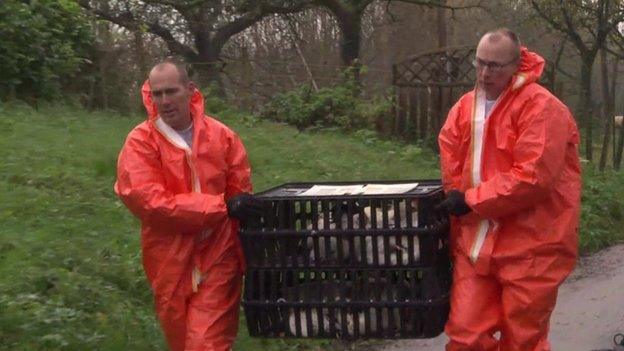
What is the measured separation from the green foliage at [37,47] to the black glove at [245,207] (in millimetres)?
9415

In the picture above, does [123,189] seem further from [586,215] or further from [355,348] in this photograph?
[586,215]

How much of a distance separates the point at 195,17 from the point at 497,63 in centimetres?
1927

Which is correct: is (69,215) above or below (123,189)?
below

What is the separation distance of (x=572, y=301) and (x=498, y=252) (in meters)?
4.32

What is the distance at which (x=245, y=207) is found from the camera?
564cm

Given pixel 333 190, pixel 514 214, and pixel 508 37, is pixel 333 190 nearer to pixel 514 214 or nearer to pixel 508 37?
pixel 514 214

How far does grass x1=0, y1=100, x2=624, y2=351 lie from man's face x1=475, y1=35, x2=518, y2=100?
2.79 metres

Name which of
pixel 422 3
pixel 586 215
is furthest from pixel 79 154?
pixel 422 3

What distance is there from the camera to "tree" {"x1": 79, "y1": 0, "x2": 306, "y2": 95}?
23.4 meters

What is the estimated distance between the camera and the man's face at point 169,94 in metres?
5.84

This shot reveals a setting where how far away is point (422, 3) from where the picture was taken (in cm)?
2398

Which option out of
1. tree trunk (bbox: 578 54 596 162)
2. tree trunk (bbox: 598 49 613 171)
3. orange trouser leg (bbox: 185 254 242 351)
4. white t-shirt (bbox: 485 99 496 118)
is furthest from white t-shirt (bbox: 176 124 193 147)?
tree trunk (bbox: 598 49 613 171)

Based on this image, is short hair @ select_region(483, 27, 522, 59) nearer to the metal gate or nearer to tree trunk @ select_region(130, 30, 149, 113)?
tree trunk @ select_region(130, 30, 149, 113)

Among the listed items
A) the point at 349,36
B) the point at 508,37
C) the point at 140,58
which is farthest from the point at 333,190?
the point at 349,36
